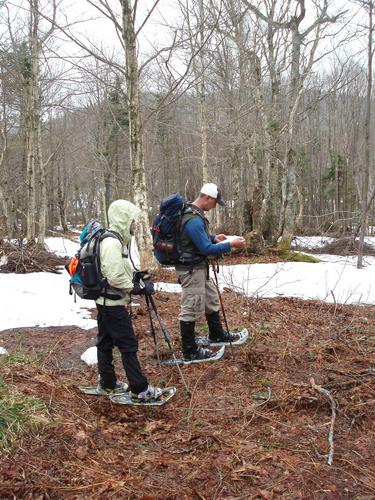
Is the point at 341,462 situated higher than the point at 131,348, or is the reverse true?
the point at 131,348

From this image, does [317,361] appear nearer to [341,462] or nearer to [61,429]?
[341,462]

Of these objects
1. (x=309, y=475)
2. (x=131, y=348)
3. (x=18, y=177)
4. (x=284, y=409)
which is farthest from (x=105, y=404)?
(x=18, y=177)

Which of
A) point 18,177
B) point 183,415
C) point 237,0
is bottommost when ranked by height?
point 183,415

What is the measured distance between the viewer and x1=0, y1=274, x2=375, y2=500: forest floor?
271 cm

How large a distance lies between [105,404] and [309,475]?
6.31ft

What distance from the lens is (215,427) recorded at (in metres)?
3.55

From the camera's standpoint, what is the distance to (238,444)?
3.23m

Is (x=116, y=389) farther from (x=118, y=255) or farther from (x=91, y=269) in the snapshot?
(x=118, y=255)

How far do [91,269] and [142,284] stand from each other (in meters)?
0.58

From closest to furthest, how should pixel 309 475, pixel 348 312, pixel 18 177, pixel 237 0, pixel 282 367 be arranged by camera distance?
pixel 309 475
pixel 282 367
pixel 348 312
pixel 237 0
pixel 18 177

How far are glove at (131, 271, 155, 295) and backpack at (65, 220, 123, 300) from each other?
0.28 metres

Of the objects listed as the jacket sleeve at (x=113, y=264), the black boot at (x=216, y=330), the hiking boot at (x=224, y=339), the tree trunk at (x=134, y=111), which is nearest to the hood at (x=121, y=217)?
the jacket sleeve at (x=113, y=264)

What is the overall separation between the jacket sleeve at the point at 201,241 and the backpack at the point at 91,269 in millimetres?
971

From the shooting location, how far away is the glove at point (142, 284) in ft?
13.5
